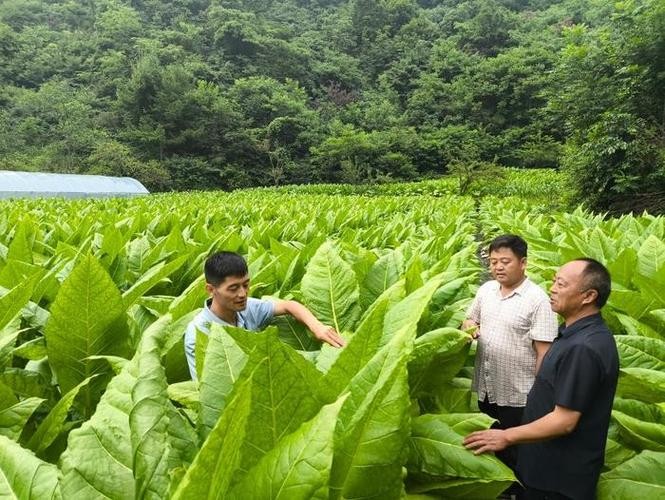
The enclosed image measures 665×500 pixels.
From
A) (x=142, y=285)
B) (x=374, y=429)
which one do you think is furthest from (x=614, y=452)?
(x=142, y=285)

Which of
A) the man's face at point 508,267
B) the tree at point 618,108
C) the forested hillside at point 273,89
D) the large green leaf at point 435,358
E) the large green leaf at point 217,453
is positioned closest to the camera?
the large green leaf at point 217,453

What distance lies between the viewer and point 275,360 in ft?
2.57

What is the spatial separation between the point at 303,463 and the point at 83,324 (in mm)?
1151

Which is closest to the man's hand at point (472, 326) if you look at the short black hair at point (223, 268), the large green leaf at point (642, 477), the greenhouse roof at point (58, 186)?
the large green leaf at point (642, 477)

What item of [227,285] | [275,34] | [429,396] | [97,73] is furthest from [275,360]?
[275,34]

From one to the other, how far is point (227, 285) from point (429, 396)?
80 centimetres

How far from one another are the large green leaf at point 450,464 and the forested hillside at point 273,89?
1110 inches

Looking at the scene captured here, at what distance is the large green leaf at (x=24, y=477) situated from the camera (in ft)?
2.72

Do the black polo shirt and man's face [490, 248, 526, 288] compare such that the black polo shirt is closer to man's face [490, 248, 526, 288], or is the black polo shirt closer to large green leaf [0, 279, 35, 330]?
man's face [490, 248, 526, 288]

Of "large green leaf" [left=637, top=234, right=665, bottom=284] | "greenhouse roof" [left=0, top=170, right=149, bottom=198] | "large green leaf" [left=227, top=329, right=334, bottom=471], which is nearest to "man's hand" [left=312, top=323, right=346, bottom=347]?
"large green leaf" [left=227, top=329, right=334, bottom=471]

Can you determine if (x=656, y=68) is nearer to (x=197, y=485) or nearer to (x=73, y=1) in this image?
(x=197, y=485)

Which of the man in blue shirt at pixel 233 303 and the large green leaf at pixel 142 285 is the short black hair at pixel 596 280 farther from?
the large green leaf at pixel 142 285

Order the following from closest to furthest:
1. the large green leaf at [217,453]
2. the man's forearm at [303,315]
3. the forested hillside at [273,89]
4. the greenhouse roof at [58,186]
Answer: the large green leaf at [217,453] → the man's forearm at [303,315] → the greenhouse roof at [58,186] → the forested hillside at [273,89]

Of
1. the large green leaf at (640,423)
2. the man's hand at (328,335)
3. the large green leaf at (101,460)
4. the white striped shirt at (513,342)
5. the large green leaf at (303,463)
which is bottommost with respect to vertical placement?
the white striped shirt at (513,342)
